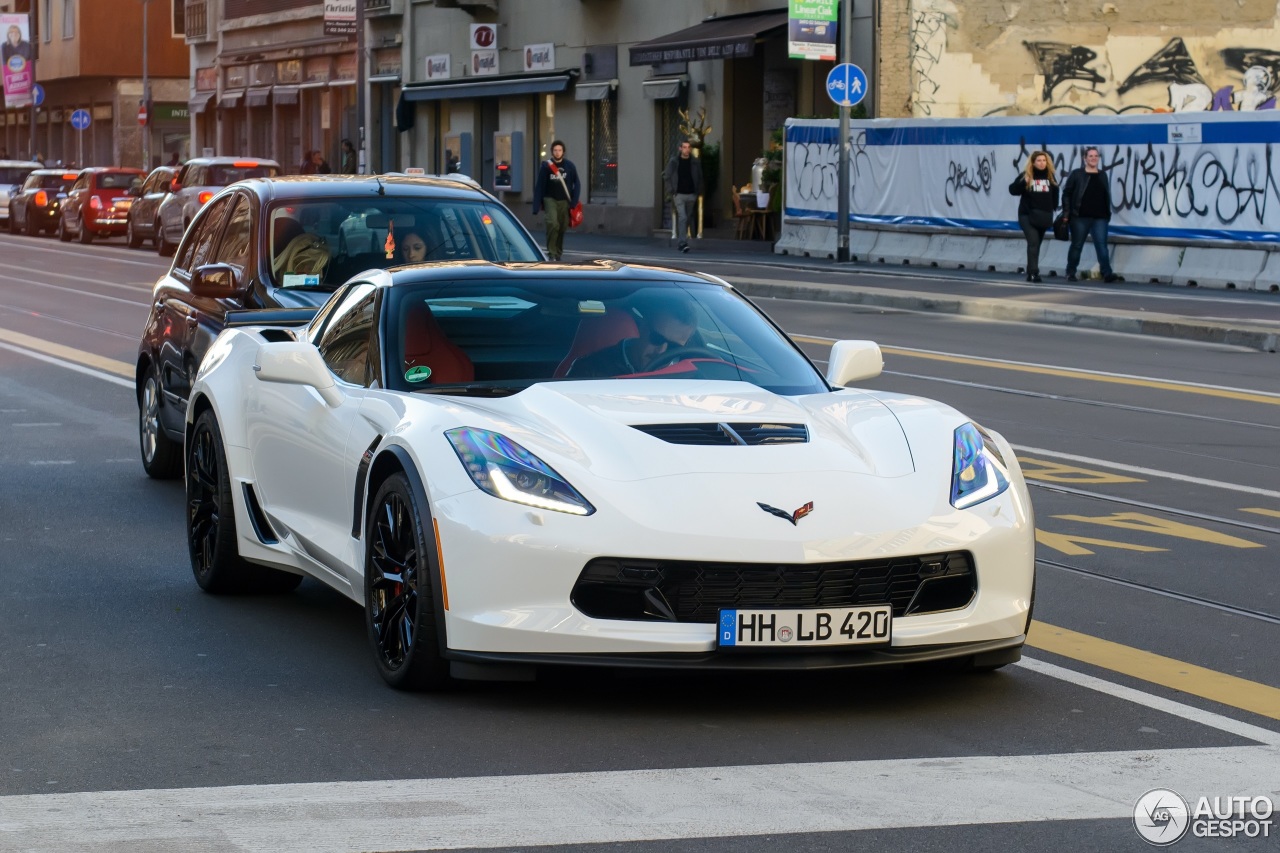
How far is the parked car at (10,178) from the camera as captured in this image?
5312 cm

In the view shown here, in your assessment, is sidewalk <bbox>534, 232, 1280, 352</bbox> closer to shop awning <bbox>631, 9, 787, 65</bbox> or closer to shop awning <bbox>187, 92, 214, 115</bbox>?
shop awning <bbox>631, 9, 787, 65</bbox>

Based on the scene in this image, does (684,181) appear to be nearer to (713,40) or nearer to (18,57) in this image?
(713,40)

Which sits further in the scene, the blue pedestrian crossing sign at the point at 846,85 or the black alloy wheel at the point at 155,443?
the blue pedestrian crossing sign at the point at 846,85

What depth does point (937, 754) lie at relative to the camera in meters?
5.41

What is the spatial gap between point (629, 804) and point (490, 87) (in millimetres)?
45908

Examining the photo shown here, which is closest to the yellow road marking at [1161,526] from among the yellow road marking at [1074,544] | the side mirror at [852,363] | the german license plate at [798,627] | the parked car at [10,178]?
the yellow road marking at [1074,544]

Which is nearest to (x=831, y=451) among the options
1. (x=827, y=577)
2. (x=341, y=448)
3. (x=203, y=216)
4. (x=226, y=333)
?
(x=827, y=577)

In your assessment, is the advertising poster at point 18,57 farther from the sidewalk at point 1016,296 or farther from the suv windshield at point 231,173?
the sidewalk at point 1016,296

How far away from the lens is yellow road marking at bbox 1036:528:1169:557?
877 cm

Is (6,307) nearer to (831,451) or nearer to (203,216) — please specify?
(203,216)

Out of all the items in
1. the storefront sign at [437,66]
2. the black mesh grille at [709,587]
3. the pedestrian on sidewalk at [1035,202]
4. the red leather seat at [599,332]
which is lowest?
the black mesh grille at [709,587]

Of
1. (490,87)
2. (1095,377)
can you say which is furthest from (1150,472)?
(490,87)

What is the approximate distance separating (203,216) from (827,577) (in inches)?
289

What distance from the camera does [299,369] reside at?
6.93 meters
